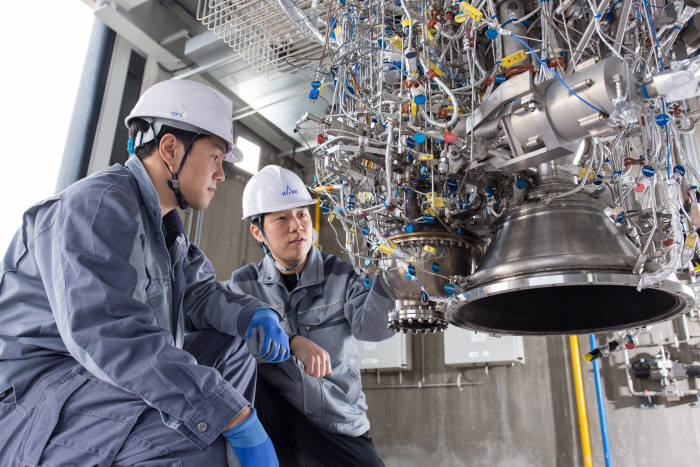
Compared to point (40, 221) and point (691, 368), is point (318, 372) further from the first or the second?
point (691, 368)

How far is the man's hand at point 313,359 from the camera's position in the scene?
1182 millimetres

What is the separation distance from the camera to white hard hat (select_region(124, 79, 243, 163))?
116 centimetres

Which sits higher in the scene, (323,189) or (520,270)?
(323,189)

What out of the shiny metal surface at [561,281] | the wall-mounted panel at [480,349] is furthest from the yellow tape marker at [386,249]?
the wall-mounted panel at [480,349]

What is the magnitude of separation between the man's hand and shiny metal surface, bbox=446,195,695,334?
13.1 inches

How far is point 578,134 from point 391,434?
2.63 metres

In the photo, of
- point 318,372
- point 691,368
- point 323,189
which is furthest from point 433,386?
point 323,189

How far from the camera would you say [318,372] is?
1.18m

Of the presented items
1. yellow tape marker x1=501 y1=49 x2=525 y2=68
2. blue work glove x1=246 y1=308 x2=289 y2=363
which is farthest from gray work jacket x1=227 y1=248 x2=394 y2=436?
yellow tape marker x1=501 y1=49 x2=525 y2=68

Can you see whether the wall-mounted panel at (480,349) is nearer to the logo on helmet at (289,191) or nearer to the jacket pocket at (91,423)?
the logo on helmet at (289,191)

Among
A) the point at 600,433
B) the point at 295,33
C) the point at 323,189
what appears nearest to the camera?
the point at 323,189

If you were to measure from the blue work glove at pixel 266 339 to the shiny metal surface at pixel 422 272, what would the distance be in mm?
255

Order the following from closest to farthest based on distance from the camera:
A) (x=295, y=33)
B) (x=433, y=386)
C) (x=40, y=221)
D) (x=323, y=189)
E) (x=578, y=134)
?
(x=578, y=134) → (x=40, y=221) → (x=323, y=189) → (x=295, y=33) → (x=433, y=386)

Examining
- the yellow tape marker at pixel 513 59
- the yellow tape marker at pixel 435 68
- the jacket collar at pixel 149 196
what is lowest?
the jacket collar at pixel 149 196
